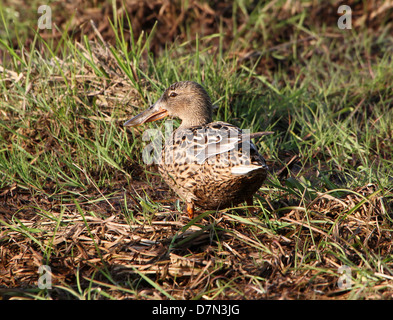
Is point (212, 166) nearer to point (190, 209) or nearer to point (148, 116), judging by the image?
point (190, 209)

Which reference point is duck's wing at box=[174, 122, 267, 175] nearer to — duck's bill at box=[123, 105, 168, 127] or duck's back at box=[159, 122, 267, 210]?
duck's back at box=[159, 122, 267, 210]

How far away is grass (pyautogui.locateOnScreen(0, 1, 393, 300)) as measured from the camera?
3.19 metres

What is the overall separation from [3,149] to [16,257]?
4.33 feet

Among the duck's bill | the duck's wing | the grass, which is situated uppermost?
the duck's wing

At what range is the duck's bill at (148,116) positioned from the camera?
428 centimetres

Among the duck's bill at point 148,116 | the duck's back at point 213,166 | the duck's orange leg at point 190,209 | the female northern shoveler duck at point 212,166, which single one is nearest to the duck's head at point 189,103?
the duck's bill at point 148,116

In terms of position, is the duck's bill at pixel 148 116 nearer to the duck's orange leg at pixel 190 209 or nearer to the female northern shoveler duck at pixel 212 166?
the female northern shoveler duck at pixel 212 166

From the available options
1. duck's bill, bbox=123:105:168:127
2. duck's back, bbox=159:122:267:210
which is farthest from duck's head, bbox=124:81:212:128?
duck's back, bbox=159:122:267:210

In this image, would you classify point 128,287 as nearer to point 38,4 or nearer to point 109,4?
point 109,4


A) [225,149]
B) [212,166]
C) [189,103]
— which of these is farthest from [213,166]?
[189,103]

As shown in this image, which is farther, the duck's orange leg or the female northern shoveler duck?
the duck's orange leg

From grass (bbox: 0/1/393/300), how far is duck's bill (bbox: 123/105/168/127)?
0.28m

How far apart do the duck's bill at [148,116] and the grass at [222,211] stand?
0.28 m
